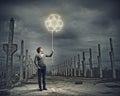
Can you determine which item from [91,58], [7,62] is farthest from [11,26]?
[91,58]

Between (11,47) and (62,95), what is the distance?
5.67 meters

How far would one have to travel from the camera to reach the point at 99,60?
31.6 metres

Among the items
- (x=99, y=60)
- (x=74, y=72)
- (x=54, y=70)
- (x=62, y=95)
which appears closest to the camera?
(x=62, y=95)

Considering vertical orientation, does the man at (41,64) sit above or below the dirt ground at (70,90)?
above

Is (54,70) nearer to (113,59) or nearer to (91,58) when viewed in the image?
(91,58)

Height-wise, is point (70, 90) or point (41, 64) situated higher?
point (41, 64)

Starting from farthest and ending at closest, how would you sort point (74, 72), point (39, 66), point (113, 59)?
point (74, 72) → point (113, 59) → point (39, 66)

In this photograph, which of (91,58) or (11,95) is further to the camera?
(91,58)

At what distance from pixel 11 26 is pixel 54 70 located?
103 m

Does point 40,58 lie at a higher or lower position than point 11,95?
higher

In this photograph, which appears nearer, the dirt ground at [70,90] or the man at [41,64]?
the dirt ground at [70,90]

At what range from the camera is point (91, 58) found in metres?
36.8

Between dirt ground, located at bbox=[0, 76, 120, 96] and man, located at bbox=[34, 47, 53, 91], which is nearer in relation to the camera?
dirt ground, located at bbox=[0, 76, 120, 96]

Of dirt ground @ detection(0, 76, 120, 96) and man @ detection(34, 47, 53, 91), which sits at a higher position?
man @ detection(34, 47, 53, 91)
